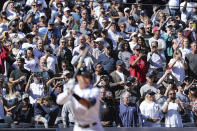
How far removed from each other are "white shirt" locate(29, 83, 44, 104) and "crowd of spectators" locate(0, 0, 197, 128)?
2cm

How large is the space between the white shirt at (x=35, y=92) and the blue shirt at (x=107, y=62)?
184 cm

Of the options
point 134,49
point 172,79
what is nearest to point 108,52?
point 134,49

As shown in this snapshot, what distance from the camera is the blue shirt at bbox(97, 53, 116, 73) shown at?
15.2 m

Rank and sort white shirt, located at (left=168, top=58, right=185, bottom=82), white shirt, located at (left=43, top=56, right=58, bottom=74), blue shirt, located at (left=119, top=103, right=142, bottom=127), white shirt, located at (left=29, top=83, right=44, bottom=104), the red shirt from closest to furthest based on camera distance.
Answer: blue shirt, located at (left=119, top=103, right=142, bottom=127), white shirt, located at (left=29, top=83, right=44, bottom=104), white shirt, located at (left=43, top=56, right=58, bottom=74), the red shirt, white shirt, located at (left=168, top=58, right=185, bottom=82)

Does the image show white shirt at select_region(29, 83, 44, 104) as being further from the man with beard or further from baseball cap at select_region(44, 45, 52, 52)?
the man with beard

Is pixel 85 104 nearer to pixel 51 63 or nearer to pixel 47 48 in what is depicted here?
pixel 51 63

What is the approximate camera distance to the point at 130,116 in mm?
13523

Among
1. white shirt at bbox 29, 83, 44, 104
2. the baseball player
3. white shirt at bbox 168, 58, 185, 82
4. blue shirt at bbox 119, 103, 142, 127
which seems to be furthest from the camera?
white shirt at bbox 168, 58, 185, 82

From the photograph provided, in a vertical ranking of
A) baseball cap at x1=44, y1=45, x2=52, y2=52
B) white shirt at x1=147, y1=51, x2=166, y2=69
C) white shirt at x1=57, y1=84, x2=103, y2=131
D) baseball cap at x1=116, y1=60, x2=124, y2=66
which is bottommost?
white shirt at x1=57, y1=84, x2=103, y2=131

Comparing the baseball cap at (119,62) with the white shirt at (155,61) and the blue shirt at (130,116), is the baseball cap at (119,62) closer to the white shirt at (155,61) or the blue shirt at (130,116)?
the white shirt at (155,61)

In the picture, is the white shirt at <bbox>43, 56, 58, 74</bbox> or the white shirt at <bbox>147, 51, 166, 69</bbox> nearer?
the white shirt at <bbox>43, 56, 58, 74</bbox>

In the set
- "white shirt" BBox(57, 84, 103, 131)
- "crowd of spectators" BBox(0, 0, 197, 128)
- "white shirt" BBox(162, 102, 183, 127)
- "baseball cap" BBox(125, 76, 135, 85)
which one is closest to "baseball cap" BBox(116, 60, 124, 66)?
"crowd of spectators" BBox(0, 0, 197, 128)

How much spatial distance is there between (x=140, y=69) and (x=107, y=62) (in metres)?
0.89

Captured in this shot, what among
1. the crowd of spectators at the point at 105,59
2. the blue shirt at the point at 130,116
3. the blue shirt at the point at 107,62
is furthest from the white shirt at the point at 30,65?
the blue shirt at the point at 130,116
